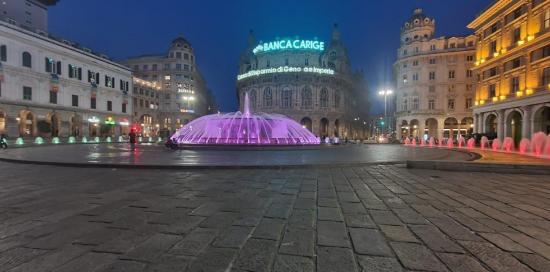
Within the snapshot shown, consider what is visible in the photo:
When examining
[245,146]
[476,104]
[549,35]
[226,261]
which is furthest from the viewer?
[476,104]

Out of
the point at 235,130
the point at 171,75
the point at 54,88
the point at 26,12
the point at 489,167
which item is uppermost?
the point at 26,12

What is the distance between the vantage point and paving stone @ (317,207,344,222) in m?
4.56

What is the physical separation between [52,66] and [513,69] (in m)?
64.2

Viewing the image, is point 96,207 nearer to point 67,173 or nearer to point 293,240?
Answer: point 293,240

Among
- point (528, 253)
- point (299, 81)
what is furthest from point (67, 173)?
point (299, 81)

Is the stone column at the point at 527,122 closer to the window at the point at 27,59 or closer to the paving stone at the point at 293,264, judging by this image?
the paving stone at the point at 293,264

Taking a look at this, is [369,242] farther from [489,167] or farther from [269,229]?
[489,167]

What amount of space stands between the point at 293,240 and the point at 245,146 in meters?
15.3

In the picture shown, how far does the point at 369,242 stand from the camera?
353 cm

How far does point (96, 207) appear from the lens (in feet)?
16.8

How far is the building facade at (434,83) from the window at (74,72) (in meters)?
65.8

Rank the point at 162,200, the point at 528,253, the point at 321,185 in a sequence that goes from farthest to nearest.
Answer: the point at 321,185 → the point at 162,200 → the point at 528,253

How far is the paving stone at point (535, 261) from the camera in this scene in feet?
9.40

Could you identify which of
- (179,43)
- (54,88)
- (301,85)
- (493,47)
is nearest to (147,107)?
(179,43)
